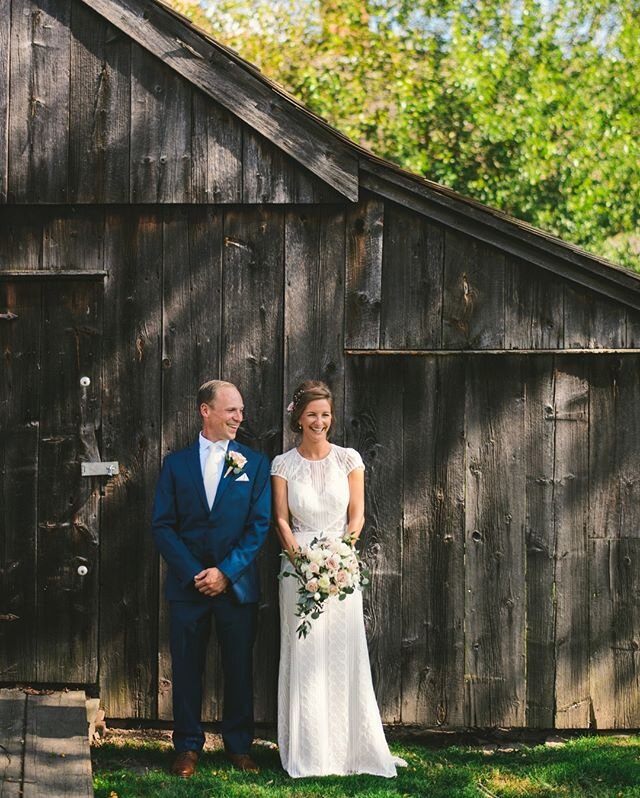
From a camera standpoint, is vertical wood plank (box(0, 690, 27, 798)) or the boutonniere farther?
the boutonniere

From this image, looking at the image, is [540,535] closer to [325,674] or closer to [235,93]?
[325,674]

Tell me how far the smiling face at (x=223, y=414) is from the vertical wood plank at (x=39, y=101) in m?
1.68

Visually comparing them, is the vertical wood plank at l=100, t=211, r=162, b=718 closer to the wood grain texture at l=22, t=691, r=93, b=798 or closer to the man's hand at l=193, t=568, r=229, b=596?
the wood grain texture at l=22, t=691, r=93, b=798

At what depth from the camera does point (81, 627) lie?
6609 mm

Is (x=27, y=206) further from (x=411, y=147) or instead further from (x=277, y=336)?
(x=411, y=147)

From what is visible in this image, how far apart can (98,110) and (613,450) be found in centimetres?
380

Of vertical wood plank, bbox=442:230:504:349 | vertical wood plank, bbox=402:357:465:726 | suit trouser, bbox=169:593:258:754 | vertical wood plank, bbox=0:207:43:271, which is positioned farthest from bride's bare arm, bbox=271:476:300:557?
vertical wood plank, bbox=0:207:43:271

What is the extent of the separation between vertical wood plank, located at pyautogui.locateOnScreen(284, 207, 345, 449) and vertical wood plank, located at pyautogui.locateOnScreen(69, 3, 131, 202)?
3.78ft

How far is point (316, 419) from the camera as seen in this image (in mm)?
6035

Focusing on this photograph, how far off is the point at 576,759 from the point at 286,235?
3529 mm

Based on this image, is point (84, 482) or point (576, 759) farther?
point (84, 482)

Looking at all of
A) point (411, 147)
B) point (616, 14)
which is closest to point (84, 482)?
point (411, 147)

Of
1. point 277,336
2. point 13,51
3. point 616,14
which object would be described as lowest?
point 277,336

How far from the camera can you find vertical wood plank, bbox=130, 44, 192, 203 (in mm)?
6504
